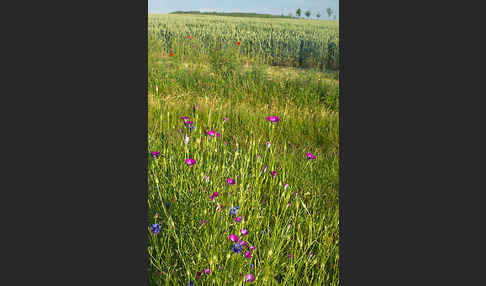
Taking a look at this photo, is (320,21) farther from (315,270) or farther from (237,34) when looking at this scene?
(315,270)

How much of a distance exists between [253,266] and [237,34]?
1.71 meters

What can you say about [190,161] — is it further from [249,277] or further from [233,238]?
[249,277]

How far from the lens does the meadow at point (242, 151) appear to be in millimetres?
2133

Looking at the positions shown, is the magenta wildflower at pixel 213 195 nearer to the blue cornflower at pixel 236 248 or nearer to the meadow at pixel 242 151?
the meadow at pixel 242 151

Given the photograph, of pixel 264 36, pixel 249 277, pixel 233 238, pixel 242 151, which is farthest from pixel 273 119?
pixel 249 277

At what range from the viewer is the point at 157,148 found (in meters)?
2.54

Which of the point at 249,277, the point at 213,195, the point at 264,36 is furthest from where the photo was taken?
the point at 264,36

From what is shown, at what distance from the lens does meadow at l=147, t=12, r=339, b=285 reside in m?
2.13

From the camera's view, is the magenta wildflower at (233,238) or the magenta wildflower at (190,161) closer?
the magenta wildflower at (233,238)

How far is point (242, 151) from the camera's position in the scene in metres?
2.57

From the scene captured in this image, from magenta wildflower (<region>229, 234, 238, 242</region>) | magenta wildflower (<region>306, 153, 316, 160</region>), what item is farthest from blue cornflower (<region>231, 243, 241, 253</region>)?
magenta wildflower (<region>306, 153, 316, 160</region>)

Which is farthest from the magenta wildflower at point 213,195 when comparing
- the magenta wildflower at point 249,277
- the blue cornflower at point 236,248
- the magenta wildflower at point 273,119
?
the magenta wildflower at point 273,119

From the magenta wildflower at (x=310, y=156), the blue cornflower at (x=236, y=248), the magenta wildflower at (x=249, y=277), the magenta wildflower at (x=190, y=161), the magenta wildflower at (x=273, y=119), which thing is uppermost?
the magenta wildflower at (x=273, y=119)

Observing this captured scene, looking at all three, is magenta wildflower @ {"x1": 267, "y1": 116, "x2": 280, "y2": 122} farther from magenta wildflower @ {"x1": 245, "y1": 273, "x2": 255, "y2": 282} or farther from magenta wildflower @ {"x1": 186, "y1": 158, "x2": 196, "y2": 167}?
magenta wildflower @ {"x1": 245, "y1": 273, "x2": 255, "y2": 282}
